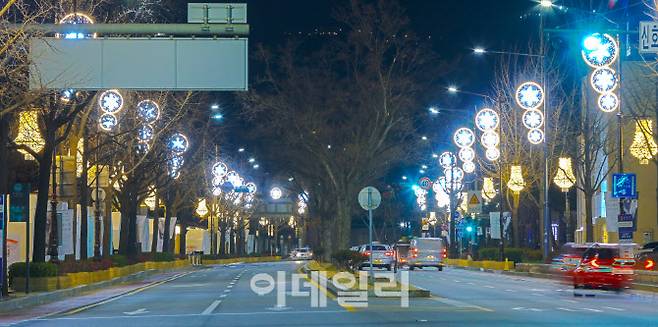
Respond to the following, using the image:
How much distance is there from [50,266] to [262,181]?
62208 mm

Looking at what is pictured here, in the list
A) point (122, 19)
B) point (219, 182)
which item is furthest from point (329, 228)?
point (122, 19)

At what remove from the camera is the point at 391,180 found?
101m

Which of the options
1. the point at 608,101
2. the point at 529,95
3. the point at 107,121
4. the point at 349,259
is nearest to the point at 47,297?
the point at 107,121

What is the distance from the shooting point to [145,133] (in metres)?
48.8

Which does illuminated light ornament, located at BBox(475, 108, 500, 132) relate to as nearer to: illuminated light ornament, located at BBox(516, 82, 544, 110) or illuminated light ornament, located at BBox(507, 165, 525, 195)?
illuminated light ornament, located at BBox(507, 165, 525, 195)

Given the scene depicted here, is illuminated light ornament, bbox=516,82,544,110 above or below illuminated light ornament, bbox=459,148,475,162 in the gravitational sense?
above

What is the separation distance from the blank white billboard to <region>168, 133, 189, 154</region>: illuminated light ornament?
94.1 ft

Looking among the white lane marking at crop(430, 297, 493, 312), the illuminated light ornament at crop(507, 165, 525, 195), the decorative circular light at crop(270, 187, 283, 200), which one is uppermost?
the decorative circular light at crop(270, 187, 283, 200)

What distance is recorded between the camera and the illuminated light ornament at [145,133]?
47.8 meters

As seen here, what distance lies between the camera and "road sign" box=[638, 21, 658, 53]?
870 inches

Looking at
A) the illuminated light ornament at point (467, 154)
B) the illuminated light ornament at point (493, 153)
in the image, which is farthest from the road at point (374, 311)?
the illuminated light ornament at point (467, 154)

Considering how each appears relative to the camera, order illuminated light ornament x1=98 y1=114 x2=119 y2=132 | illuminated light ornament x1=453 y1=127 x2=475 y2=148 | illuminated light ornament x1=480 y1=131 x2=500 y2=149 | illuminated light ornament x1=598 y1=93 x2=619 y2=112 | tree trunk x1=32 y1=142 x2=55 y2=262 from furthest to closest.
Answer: illuminated light ornament x1=453 y1=127 x2=475 y2=148, illuminated light ornament x1=480 y1=131 x2=500 y2=149, illuminated light ornament x1=98 y1=114 x2=119 y2=132, illuminated light ornament x1=598 y1=93 x2=619 y2=112, tree trunk x1=32 y1=142 x2=55 y2=262

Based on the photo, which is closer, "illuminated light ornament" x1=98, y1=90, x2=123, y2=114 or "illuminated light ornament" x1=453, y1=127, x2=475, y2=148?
"illuminated light ornament" x1=98, y1=90, x2=123, y2=114

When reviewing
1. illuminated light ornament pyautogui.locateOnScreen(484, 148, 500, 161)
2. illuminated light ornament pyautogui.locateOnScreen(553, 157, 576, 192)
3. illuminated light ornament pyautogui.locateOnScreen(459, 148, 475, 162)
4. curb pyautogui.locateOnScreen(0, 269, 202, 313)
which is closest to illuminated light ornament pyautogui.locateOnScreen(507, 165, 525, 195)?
illuminated light ornament pyautogui.locateOnScreen(553, 157, 576, 192)
